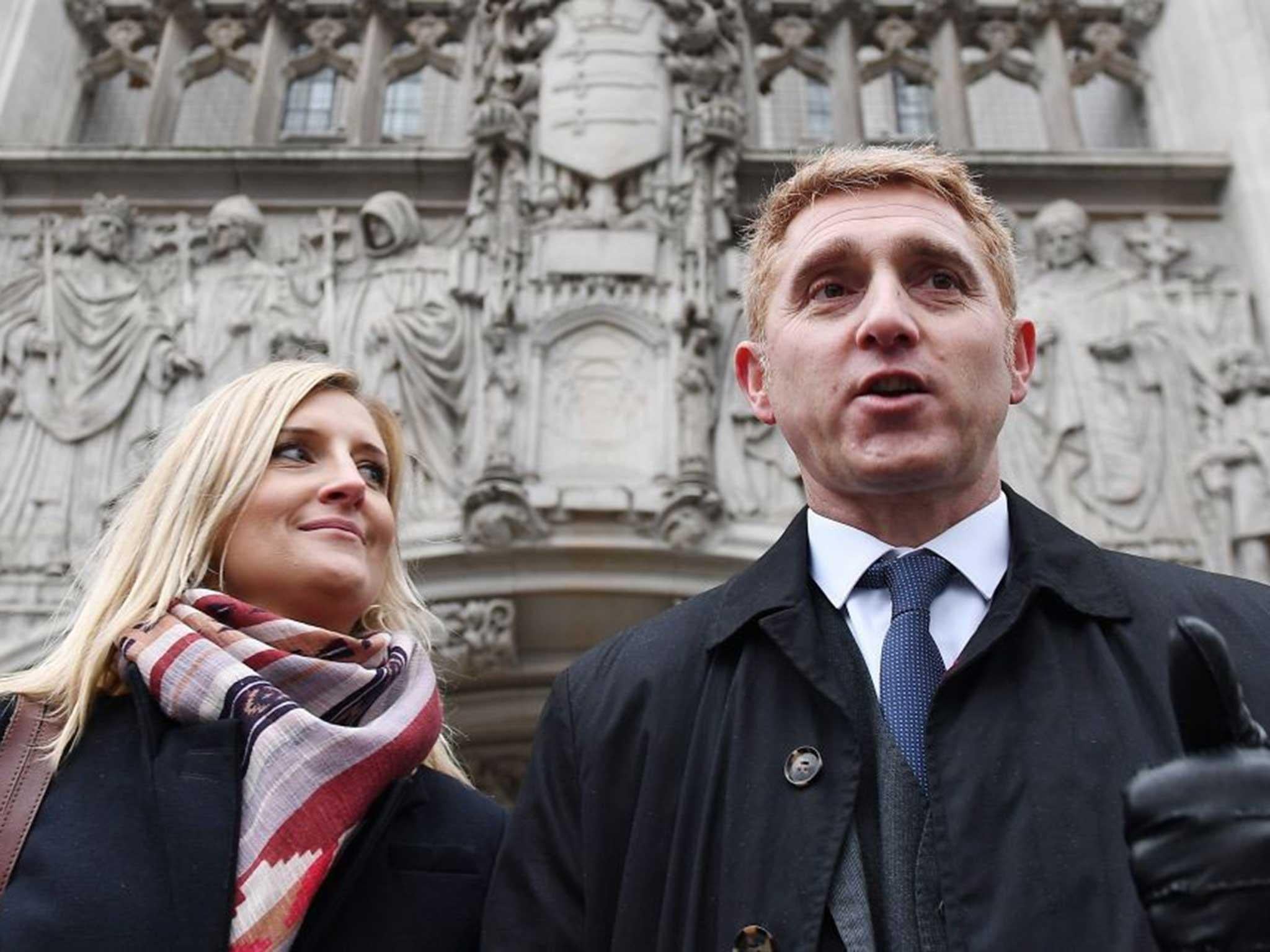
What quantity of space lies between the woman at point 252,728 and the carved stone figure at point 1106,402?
450 centimetres

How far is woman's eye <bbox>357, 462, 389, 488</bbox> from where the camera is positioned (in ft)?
7.68

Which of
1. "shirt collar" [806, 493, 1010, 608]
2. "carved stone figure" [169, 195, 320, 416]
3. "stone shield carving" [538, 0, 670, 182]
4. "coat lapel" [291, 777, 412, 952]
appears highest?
"stone shield carving" [538, 0, 670, 182]

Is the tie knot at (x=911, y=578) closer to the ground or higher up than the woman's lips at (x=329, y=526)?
closer to the ground

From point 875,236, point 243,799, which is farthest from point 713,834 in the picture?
point 875,236

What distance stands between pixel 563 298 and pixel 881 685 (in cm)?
501

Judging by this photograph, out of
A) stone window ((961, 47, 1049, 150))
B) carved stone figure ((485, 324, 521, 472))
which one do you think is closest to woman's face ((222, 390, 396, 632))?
carved stone figure ((485, 324, 521, 472))

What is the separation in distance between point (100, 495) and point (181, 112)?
4.51 m

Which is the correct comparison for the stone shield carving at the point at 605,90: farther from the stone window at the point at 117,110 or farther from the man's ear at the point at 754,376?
the man's ear at the point at 754,376

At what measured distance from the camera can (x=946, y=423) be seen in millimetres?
1606

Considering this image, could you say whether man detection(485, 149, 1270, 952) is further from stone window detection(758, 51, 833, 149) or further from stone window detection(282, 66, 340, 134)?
stone window detection(282, 66, 340, 134)

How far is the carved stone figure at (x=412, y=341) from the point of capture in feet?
19.6

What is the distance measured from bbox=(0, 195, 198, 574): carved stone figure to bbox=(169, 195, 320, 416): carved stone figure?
0.14m

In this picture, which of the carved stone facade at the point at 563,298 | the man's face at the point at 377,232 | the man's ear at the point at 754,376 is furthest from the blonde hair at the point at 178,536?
the man's face at the point at 377,232

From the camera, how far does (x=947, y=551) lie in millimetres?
1611
